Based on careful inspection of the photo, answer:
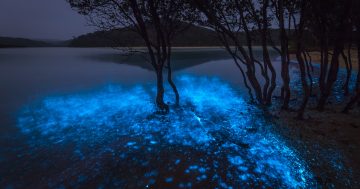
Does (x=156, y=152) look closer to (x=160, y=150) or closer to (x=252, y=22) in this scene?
(x=160, y=150)

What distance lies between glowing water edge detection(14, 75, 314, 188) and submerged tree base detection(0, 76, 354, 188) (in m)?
0.04

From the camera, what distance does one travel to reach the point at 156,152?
11.7 meters

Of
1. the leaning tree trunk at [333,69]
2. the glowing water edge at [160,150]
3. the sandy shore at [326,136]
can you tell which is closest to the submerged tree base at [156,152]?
the glowing water edge at [160,150]

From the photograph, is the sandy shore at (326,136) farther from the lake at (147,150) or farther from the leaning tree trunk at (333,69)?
the leaning tree trunk at (333,69)

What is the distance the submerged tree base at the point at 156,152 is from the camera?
908cm

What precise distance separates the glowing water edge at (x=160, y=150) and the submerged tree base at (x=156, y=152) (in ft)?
0.13

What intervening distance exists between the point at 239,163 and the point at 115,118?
11286mm

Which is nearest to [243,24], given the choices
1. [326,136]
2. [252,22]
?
[252,22]

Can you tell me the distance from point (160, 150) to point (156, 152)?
300 mm

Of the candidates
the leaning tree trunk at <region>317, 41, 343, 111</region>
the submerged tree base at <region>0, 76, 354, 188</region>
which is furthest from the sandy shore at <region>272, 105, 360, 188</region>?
the leaning tree trunk at <region>317, 41, 343, 111</region>

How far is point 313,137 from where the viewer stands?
12.1 m

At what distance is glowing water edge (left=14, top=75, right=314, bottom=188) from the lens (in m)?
9.07

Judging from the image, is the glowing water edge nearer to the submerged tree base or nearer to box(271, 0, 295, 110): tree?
the submerged tree base

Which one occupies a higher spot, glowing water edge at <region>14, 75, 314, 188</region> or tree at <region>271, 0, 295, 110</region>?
tree at <region>271, 0, 295, 110</region>
